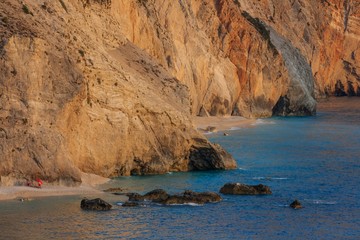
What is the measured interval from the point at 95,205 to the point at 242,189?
8388 millimetres

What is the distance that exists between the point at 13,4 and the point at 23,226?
528 inches

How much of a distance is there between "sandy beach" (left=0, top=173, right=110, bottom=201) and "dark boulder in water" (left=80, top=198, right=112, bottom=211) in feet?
7.84

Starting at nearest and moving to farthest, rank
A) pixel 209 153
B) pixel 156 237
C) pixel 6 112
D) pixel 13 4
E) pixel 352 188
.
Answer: pixel 156 237
pixel 6 112
pixel 13 4
pixel 352 188
pixel 209 153

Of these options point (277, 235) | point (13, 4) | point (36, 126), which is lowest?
point (277, 235)

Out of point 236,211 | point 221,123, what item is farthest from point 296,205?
point 221,123

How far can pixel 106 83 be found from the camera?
4547 centimetres

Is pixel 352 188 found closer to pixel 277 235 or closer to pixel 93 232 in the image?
pixel 277 235

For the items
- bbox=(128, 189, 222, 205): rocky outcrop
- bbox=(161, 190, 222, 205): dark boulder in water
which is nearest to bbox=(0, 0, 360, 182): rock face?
bbox=(128, 189, 222, 205): rocky outcrop

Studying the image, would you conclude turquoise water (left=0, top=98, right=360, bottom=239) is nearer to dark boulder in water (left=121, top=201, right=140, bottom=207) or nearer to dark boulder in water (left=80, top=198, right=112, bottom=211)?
dark boulder in water (left=80, top=198, right=112, bottom=211)

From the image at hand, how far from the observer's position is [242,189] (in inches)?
1686

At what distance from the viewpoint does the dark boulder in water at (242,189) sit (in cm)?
4278

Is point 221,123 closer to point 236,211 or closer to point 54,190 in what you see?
point 54,190

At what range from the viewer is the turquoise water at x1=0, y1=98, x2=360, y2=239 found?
3425cm

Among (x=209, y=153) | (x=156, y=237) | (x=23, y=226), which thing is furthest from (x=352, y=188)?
(x=23, y=226)
